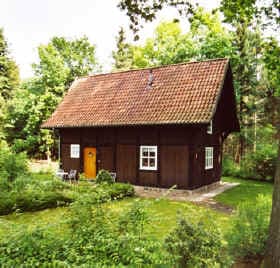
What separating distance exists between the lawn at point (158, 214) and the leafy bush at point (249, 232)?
0.38 meters

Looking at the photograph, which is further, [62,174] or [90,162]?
[62,174]

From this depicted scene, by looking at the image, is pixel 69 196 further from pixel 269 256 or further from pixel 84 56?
pixel 84 56

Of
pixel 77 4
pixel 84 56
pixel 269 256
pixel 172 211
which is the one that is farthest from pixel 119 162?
pixel 84 56

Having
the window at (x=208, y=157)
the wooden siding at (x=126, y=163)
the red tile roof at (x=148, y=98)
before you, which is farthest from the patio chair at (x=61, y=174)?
the window at (x=208, y=157)

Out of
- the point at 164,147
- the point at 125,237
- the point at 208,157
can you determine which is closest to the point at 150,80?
the point at 164,147

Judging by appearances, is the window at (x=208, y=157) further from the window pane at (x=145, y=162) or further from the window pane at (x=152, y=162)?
the window pane at (x=145, y=162)

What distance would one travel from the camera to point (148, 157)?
16281 mm

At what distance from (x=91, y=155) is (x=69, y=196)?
6973mm

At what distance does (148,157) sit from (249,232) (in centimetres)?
1121

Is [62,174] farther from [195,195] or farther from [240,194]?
[240,194]

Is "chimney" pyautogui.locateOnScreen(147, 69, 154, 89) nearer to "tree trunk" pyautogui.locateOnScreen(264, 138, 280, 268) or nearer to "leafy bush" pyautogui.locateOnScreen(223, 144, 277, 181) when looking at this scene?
"leafy bush" pyautogui.locateOnScreen(223, 144, 277, 181)

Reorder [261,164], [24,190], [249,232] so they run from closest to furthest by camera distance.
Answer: [249,232], [24,190], [261,164]

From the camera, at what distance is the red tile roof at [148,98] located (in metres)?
15.4

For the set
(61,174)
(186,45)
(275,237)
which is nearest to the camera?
(275,237)
